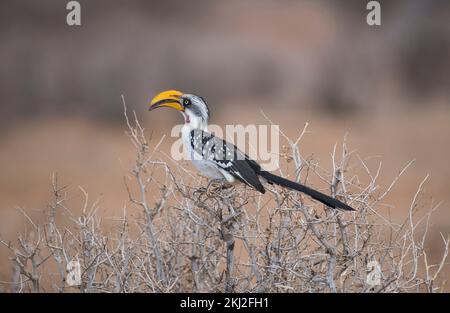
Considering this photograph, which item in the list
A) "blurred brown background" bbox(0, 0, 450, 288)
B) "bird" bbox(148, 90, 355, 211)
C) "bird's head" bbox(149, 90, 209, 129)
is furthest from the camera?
"blurred brown background" bbox(0, 0, 450, 288)

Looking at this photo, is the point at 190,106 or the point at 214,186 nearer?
the point at 214,186

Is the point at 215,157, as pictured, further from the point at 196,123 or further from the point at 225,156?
the point at 196,123

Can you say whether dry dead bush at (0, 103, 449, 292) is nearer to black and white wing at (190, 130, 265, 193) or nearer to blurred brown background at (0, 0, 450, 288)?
black and white wing at (190, 130, 265, 193)

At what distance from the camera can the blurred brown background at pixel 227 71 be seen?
15.2 m

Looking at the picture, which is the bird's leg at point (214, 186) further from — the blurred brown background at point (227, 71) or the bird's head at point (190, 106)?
the blurred brown background at point (227, 71)

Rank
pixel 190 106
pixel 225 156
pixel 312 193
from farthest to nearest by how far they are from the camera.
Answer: pixel 190 106
pixel 225 156
pixel 312 193

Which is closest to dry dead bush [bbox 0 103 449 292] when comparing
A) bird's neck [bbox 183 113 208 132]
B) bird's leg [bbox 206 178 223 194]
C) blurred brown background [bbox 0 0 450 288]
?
bird's leg [bbox 206 178 223 194]

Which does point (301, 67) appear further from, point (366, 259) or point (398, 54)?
point (366, 259)

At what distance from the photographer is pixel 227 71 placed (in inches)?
640

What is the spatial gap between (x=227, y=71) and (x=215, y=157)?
11293mm

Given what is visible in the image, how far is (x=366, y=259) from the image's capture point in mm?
4625

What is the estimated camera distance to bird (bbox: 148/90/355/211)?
4695mm

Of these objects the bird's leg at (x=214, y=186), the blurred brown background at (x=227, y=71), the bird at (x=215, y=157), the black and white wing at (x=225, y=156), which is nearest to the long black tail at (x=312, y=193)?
the bird at (x=215, y=157)

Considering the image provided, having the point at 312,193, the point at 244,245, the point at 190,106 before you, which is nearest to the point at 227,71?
the point at 190,106
